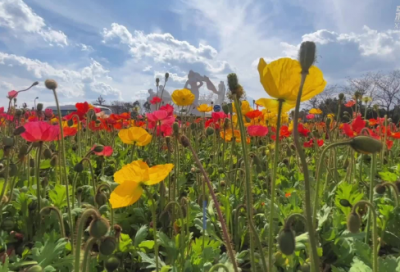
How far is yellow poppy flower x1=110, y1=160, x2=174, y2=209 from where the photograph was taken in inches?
44.0

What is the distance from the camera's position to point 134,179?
1147 mm

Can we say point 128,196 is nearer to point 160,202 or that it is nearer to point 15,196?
point 160,202

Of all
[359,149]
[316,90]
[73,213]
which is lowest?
[73,213]

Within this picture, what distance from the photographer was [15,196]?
6.66 feet

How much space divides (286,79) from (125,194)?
589 millimetres

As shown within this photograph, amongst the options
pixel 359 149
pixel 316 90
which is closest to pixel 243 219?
pixel 316 90

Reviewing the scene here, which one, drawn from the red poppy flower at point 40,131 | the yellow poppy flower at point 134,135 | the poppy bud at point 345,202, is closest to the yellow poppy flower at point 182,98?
the yellow poppy flower at point 134,135

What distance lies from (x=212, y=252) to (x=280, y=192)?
105 cm

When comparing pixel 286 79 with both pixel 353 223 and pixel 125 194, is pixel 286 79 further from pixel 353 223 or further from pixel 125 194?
pixel 125 194

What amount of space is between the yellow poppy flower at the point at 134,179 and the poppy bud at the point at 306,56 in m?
0.58

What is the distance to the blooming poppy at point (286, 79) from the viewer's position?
912 mm

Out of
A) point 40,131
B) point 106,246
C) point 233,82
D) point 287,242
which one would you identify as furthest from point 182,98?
point 287,242

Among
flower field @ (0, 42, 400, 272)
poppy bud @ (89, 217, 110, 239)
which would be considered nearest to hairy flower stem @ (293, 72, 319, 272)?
flower field @ (0, 42, 400, 272)

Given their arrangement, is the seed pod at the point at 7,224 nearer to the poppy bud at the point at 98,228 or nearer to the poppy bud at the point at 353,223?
the poppy bud at the point at 98,228
